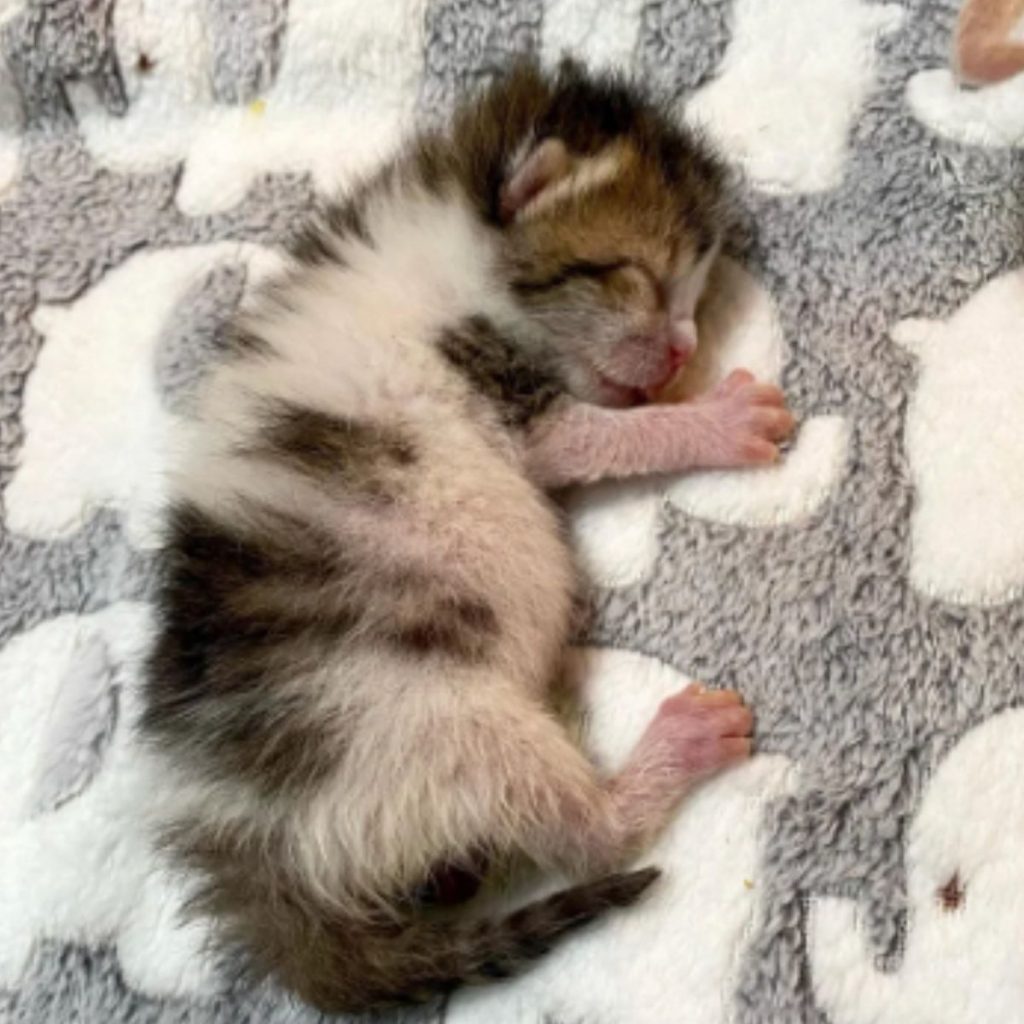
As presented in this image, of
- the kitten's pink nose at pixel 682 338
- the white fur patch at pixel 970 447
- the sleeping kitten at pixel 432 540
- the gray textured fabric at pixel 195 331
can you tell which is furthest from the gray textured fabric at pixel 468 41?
the white fur patch at pixel 970 447

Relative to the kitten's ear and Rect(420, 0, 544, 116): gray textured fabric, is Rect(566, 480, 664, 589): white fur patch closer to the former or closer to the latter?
the kitten's ear

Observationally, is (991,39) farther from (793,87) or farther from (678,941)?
(678,941)

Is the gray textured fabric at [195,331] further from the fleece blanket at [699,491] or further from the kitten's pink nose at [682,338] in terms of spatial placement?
the kitten's pink nose at [682,338]

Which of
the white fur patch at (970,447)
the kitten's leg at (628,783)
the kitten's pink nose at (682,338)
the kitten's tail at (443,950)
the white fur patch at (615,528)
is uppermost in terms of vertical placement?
the kitten's pink nose at (682,338)

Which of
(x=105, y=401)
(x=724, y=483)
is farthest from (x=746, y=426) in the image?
(x=105, y=401)

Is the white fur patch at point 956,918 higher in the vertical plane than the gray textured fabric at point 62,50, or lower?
lower

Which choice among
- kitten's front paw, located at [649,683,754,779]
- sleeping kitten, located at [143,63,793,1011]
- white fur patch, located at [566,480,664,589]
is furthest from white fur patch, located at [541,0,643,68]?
kitten's front paw, located at [649,683,754,779]
